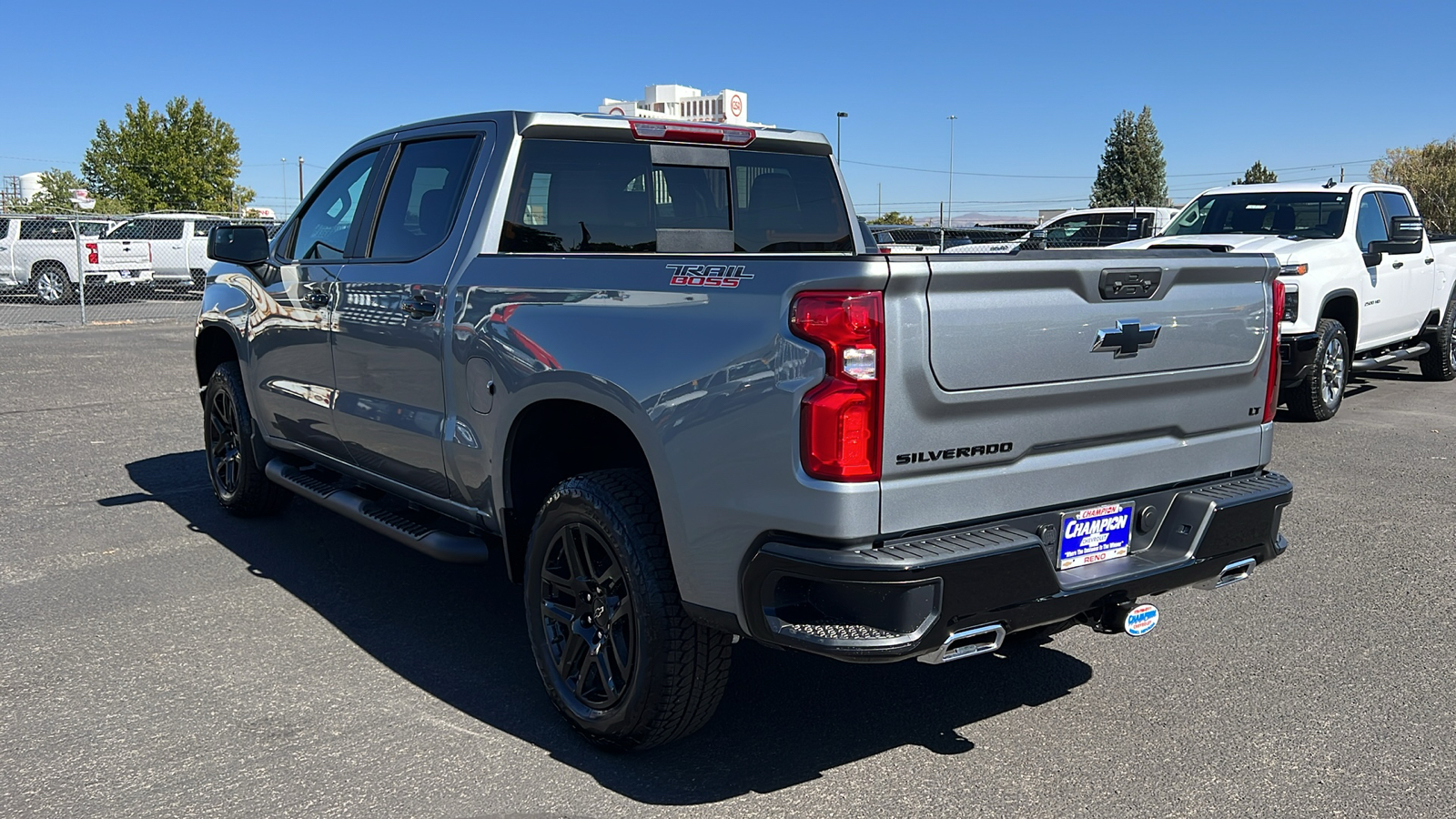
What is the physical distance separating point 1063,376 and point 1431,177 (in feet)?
162

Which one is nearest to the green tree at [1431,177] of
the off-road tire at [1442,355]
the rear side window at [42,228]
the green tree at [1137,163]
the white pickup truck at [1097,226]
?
the green tree at [1137,163]

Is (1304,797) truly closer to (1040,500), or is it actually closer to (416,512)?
(1040,500)

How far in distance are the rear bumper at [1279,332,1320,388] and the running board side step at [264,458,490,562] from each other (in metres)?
6.88

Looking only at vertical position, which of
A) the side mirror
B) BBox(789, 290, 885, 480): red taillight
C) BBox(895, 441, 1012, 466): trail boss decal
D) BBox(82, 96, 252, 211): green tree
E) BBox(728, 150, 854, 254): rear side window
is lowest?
BBox(895, 441, 1012, 466): trail boss decal

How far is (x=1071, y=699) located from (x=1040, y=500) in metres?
1.19

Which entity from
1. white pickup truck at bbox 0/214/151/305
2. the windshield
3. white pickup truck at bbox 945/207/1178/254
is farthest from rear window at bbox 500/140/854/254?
white pickup truck at bbox 0/214/151/305

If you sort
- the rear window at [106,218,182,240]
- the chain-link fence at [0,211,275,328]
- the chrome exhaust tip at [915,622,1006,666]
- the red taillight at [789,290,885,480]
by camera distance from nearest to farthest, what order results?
1. the red taillight at [789,290,885,480]
2. the chrome exhaust tip at [915,622,1006,666]
3. the chain-link fence at [0,211,275,328]
4. the rear window at [106,218,182,240]

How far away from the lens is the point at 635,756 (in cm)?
366

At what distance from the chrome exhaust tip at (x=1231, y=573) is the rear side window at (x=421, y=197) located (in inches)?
116

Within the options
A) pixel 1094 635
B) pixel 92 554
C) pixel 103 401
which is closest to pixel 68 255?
pixel 103 401

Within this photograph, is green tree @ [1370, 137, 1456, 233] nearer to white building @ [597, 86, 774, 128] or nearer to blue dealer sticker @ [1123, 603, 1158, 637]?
white building @ [597, 86, 774, 128]

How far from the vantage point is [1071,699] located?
4074 mm

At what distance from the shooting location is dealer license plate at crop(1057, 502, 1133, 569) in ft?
10.9

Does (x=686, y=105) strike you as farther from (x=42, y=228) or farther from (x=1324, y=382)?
(x=42, y=228)
